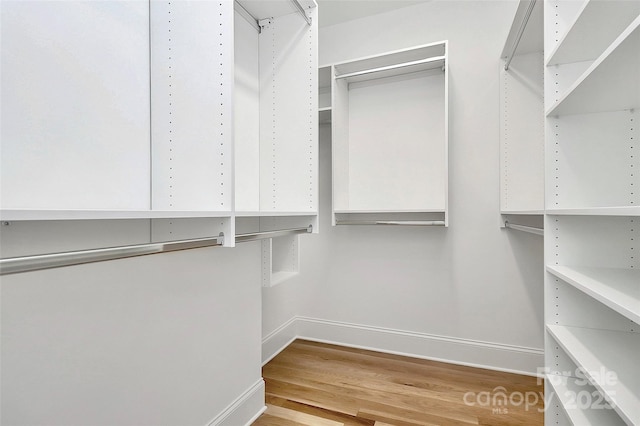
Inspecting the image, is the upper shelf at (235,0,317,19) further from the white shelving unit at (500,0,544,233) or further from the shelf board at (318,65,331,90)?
the white shelving unit at (500,0,544,233)

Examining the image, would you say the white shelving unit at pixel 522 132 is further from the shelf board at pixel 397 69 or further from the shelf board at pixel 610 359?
the shelf board at pixel 610 359

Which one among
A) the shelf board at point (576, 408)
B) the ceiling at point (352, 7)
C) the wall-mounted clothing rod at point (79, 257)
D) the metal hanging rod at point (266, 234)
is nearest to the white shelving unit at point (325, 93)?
the ceiling at point (352, 7)

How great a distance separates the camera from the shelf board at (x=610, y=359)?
862 millimetres

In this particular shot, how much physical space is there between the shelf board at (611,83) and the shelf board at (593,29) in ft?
0.68

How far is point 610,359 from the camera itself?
1069 millimetres

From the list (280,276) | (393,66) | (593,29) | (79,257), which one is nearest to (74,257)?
(79,257)

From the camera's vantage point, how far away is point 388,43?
99.5 inches

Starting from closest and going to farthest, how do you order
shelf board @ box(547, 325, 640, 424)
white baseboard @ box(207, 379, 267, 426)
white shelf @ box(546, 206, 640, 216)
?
white shelf @ box(546, 206, 640, 216) → shelf board @ box(547, 325, 640, 424) → white baseboard @ box(207, 379, 267, 426)

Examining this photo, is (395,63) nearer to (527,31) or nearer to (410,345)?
(527,31)

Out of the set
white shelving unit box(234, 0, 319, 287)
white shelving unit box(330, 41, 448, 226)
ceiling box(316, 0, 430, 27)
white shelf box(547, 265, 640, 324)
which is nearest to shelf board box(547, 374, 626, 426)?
white shelf box(547, 265, 640, 324)

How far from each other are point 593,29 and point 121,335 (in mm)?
2035

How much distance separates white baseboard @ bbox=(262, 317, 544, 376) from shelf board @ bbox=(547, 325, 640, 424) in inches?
41.7

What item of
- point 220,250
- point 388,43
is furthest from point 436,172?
point 220,250

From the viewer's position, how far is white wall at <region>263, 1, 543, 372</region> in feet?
7.17
